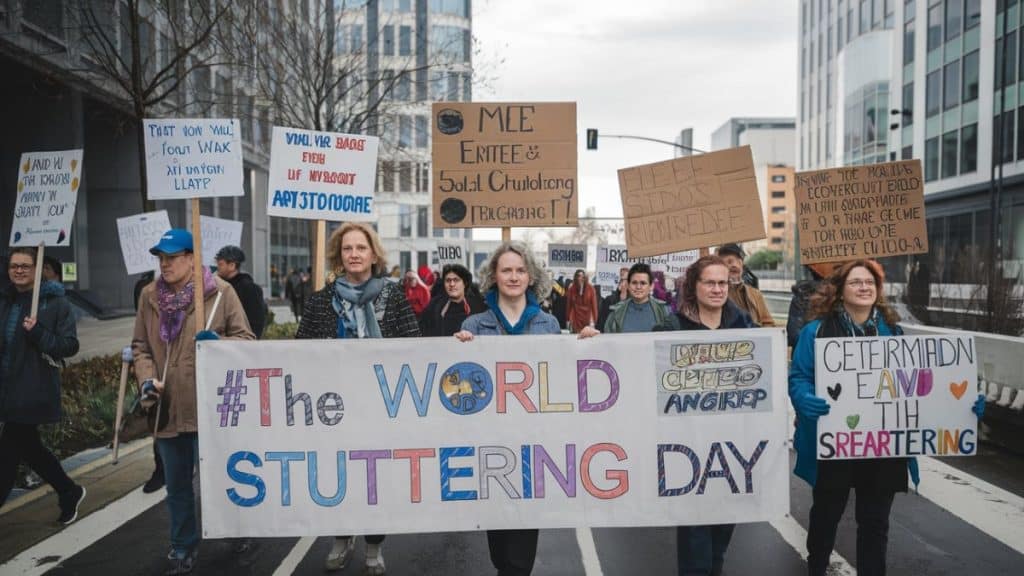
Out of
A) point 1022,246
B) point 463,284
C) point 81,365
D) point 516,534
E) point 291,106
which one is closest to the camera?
point 516,534

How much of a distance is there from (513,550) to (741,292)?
11.1 ft

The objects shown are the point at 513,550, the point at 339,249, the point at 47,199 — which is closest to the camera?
the point at 513,550

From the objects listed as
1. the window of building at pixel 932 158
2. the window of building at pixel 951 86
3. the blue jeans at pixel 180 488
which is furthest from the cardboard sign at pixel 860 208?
the window of building at pixel 932 158

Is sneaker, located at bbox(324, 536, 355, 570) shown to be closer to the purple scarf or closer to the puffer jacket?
the puffer jacket

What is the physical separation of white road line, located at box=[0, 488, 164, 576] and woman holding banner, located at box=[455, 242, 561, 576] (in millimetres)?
2799

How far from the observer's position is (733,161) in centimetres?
613

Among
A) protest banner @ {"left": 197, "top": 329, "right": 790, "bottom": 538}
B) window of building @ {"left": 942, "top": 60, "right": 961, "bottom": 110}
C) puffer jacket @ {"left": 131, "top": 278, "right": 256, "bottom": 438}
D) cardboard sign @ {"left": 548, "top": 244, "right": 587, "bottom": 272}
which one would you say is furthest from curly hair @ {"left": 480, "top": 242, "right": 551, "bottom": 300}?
window of building @ {"left": 942, "top": 60, "right": 961, "bottom": 110}

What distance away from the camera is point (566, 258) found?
16.9 meters

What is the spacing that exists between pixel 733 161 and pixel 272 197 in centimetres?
334

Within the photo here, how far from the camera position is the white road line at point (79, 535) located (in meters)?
4.91

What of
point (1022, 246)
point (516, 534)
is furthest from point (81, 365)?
point (1022, 246)

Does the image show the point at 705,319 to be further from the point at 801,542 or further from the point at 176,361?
the point at 176,361

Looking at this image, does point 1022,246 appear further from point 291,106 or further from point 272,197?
point 272,197

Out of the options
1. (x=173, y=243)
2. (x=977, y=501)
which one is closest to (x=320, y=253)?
(x=173, y=243)
